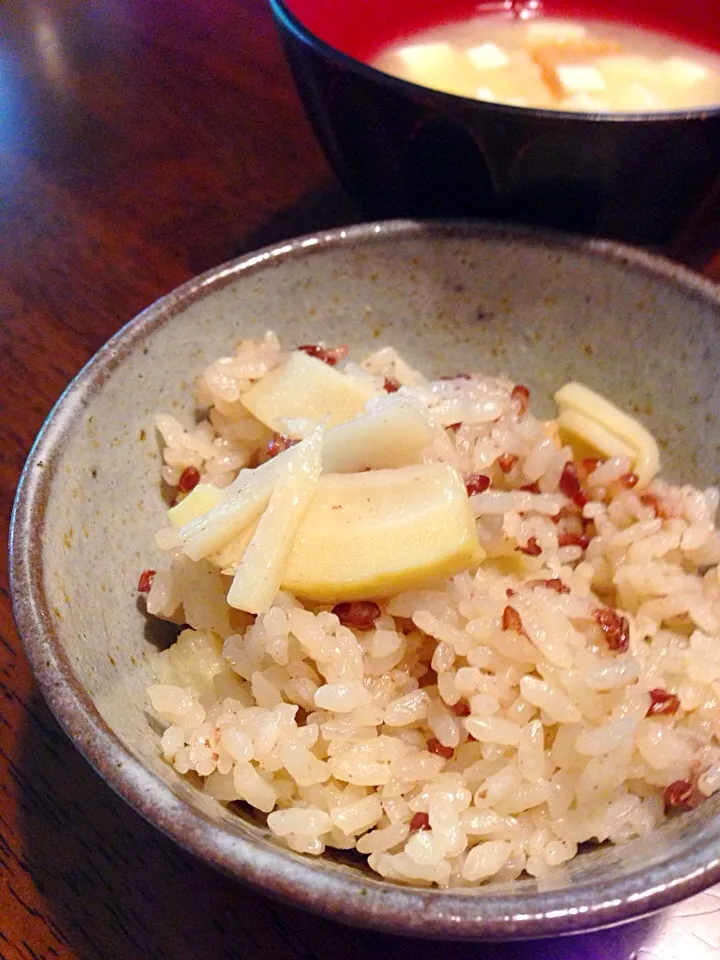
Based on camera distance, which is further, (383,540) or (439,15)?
(439,15)

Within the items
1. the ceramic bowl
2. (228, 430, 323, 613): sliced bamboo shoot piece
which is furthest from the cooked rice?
the ceramic bowl

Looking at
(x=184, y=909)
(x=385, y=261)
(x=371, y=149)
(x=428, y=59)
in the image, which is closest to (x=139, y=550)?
(x=184, y=909)

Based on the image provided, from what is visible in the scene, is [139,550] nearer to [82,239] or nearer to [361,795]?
[361,795]

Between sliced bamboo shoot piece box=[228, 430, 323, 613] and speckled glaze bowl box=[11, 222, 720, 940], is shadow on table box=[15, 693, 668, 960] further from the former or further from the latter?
sliced bamboo shoot piece box=[228, 430, 323, 613]

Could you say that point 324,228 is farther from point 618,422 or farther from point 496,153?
point 618,422

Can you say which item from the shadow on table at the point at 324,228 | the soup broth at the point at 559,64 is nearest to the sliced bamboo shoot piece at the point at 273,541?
the shadow on table at the point at 324,228

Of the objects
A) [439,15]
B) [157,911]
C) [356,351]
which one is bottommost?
[157,911]

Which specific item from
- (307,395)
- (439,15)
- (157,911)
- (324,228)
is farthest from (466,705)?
(439,15)

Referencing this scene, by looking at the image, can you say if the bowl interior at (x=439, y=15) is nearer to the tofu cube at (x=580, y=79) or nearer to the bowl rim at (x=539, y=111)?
the tofu cube at (x=580, y=79)
